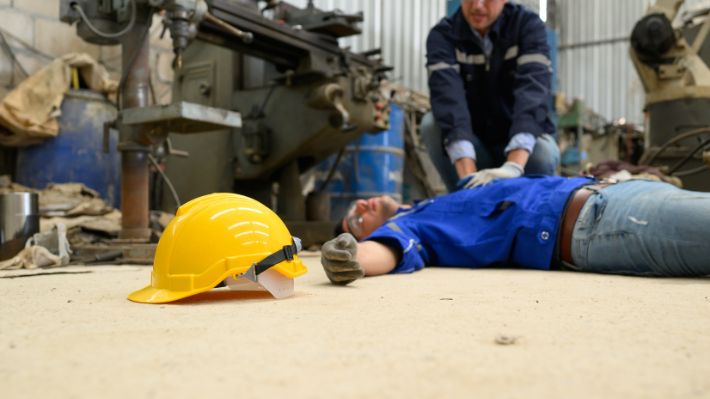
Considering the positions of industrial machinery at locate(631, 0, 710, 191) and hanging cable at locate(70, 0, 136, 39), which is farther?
industrial machinery at locate(631, 0, 710, 191)

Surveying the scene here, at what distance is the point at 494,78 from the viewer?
262 cm

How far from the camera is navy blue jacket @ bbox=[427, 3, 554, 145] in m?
2.46

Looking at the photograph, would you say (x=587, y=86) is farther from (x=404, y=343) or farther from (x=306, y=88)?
(x=404, y=343)

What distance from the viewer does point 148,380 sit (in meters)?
0.59

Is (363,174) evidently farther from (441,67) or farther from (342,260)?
(342,260)

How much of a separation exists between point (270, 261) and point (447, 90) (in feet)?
5.09

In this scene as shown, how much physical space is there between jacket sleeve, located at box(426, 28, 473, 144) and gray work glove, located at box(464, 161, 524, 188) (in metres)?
0.28

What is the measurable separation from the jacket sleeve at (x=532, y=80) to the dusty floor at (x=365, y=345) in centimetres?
121

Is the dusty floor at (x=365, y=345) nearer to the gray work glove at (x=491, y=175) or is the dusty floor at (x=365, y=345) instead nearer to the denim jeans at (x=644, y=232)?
the denim jeans at (x=644, y=232)

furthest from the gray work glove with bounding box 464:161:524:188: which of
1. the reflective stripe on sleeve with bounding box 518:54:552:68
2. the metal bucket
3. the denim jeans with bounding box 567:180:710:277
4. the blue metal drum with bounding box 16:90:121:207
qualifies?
the blue metal drum with bounding box 16:90:121:207

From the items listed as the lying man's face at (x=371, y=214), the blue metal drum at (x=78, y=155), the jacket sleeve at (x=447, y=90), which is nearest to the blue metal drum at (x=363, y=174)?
the blue metal drum at (x=78, y=155)

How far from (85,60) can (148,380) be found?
3.17 metres

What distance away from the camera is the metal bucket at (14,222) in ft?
6.98

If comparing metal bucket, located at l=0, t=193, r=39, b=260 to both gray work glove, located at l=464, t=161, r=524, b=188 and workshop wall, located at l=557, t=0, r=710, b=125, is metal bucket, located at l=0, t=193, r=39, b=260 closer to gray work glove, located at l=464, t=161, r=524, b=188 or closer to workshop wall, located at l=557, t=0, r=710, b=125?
gray work glove, located at l=464, t=161, r=524, b=188
